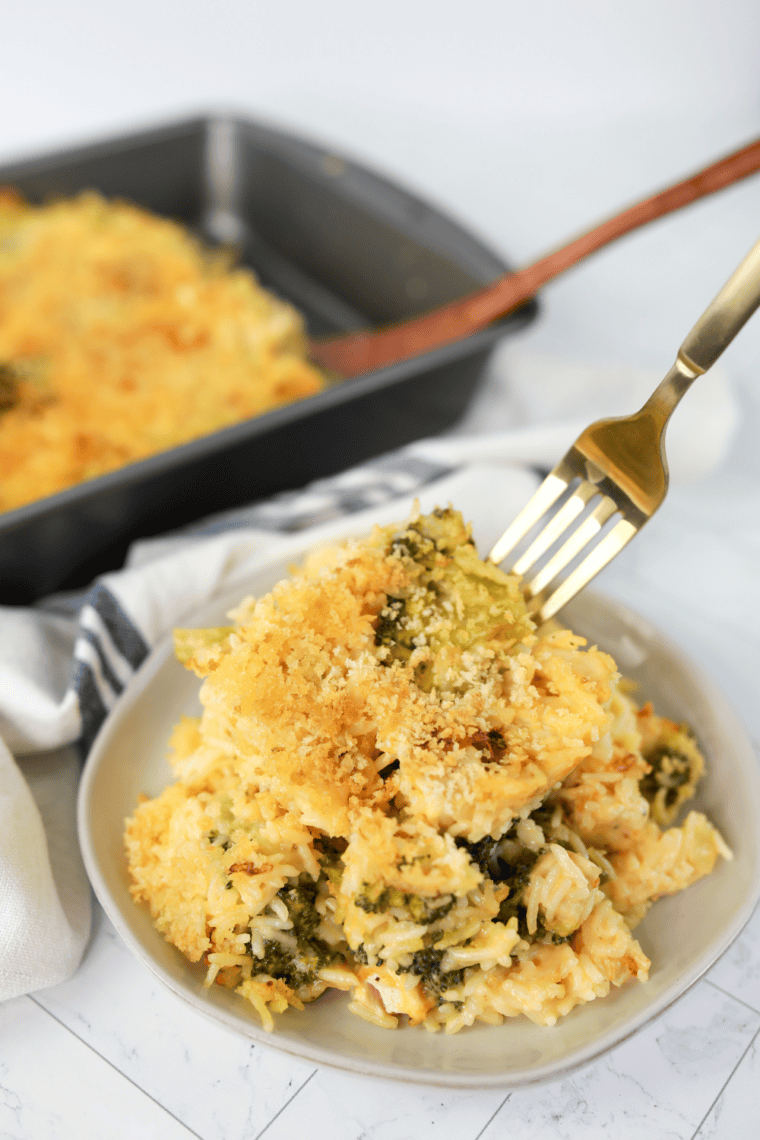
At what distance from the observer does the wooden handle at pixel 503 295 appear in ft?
5.22

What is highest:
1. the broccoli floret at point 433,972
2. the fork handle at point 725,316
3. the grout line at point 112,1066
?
the fork handle at point 725,316

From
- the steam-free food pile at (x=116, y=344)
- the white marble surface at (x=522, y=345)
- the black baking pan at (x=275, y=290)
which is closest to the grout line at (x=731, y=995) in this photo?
the white marble surface at (x=522, y=345)

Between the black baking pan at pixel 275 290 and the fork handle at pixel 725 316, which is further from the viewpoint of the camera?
the black baking pan at pixel 275 290

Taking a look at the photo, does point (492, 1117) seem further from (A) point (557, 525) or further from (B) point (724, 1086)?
(A) point (557, 525)

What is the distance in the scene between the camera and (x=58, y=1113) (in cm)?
113

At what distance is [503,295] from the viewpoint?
1.92 m

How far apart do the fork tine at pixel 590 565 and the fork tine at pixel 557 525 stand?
0.05 metres

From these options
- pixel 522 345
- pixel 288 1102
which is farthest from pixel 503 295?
pixel 288 1102

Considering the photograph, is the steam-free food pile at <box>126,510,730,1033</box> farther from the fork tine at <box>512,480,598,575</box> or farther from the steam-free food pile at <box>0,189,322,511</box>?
the steam-free food pile at <box>0,189,322,511</box>

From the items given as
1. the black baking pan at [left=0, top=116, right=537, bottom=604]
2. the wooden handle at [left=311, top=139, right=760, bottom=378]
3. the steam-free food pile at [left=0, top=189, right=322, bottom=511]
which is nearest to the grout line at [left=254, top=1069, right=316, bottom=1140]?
the black baking pan at [left=0, top=116, right=537, bottom=604]

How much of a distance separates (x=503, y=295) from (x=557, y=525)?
2.77ft

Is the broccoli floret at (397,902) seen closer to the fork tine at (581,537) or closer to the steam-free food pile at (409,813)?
the steam-free food pile at (409,813)

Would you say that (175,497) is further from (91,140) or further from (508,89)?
(508,89)

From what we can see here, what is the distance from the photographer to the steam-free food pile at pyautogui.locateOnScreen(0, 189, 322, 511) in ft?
6.07
